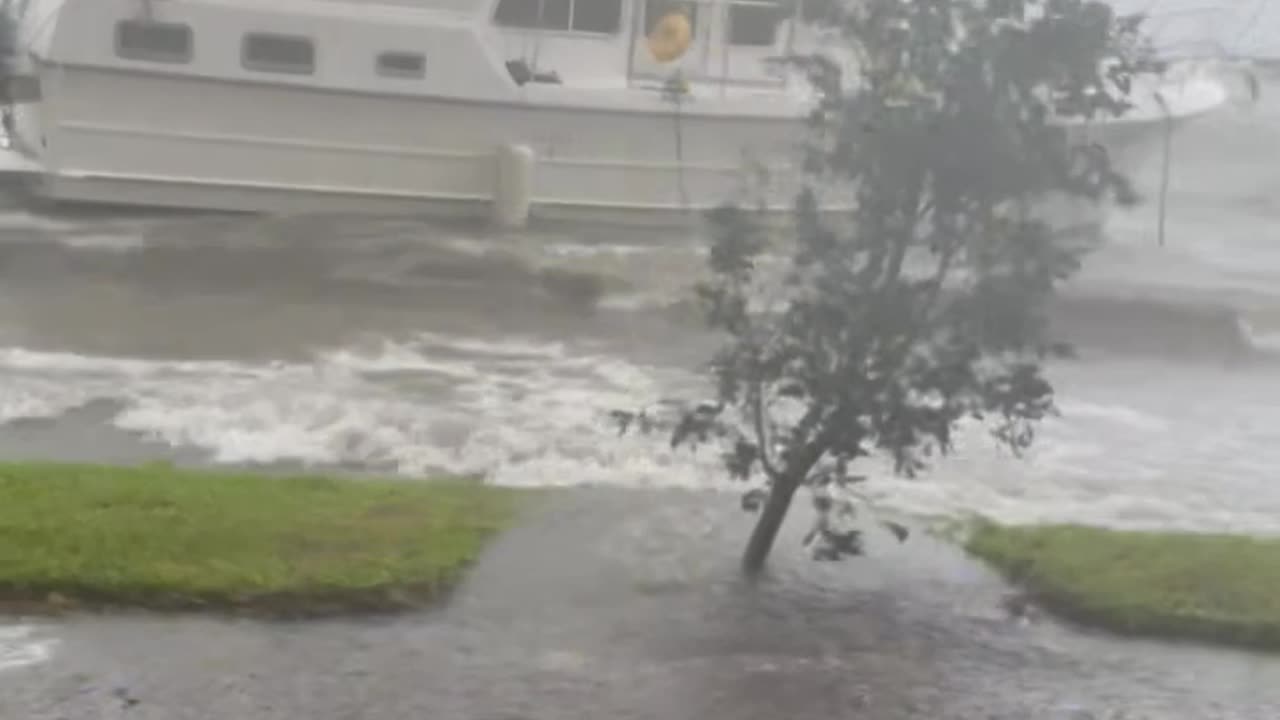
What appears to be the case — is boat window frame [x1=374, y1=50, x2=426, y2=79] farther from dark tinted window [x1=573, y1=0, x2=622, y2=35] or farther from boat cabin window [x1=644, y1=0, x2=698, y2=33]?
boat cabin window [x1=644, y1=0, x2=698, y2=33]

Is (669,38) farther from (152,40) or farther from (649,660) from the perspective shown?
(649,660)

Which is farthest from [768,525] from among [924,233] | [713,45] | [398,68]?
[713,45]

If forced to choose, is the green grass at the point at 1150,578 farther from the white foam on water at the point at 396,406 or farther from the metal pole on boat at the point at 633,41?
the metal pole on boat at the point at 633,41

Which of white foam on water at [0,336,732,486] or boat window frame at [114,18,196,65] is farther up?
boat window frame at [114,18,196,65]

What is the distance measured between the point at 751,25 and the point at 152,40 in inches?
232

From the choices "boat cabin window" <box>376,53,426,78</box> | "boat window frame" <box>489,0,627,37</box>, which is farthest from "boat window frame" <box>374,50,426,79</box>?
"boat window frame" <box>489,0,627,37</box>

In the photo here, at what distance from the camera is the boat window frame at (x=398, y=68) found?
1870 centimetres

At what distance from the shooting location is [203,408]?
1021cm

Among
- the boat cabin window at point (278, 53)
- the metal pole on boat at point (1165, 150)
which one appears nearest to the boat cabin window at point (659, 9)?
the boat cabin window at point (278, 53)

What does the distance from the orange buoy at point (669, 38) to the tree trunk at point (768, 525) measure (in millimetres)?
13176

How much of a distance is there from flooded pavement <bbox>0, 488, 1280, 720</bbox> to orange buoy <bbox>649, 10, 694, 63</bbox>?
1318 cm

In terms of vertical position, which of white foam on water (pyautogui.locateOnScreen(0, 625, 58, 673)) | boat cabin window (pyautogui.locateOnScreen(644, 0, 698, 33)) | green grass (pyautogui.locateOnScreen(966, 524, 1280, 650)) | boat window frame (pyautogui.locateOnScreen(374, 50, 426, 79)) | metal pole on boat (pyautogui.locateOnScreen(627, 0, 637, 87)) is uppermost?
boat cabin window (pyautogui.locateOnScreen(644, 0, 698, 33))

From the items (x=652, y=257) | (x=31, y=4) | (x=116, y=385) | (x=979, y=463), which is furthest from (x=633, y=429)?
(x=31, y=4)

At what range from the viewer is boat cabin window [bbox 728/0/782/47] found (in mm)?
19625
